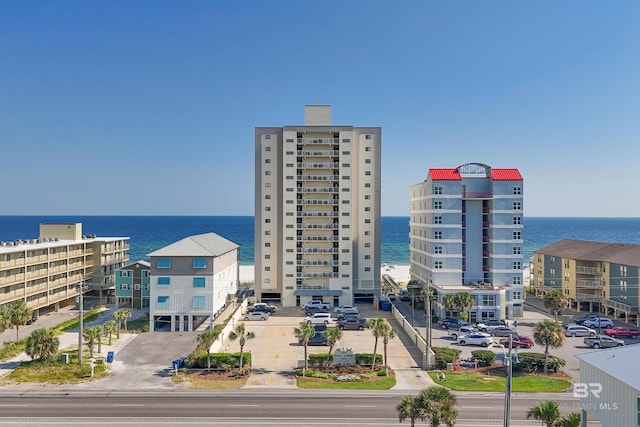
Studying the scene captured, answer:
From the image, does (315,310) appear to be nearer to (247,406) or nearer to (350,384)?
(350,384)

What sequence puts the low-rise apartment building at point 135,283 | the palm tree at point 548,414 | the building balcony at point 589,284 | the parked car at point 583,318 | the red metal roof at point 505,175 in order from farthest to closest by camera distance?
the red metal roof at point 505,175 → the building balcony at point 589,284 → the low-rise apartment building at point 135,283 → the parked car at point 583,318 → the palm tree at point 548,414

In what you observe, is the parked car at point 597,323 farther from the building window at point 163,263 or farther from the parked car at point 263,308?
the building window at point 163,263

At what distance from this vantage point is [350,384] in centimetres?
3875

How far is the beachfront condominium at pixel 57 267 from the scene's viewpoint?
196 ft

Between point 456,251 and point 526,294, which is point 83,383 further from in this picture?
point 526,294

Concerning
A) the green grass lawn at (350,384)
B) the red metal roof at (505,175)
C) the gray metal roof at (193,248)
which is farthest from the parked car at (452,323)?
the gray metal roof at (193,248)

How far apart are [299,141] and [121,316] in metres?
40.8

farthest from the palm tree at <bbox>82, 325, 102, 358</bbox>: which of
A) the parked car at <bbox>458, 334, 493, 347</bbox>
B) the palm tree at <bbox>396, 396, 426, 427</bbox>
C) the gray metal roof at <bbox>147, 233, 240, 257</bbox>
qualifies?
the parked car at <bbox>458, 334, 493, 347</bbox>

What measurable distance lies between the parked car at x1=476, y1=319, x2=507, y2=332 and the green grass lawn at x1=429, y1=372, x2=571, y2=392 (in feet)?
55.6

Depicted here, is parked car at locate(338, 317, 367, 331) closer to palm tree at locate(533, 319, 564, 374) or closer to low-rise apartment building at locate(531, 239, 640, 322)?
palm tree at locate(533, 319, 564, 374)

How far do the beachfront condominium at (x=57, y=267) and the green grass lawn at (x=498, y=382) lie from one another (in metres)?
44.0

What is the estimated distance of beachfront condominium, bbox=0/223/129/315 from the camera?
59.9m

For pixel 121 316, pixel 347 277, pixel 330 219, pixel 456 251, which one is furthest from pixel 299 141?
pixel 121 316

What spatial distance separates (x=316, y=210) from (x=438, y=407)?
56672 mm
